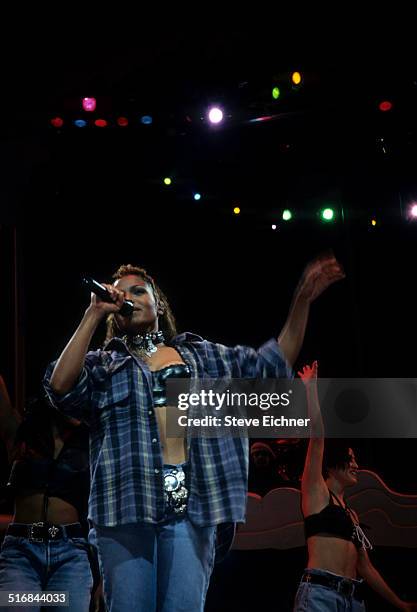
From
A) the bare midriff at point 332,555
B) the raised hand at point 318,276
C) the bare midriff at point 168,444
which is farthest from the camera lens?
the bare midriff at point 332,555

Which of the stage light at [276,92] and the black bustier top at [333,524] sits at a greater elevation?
the stage light at [276,92]

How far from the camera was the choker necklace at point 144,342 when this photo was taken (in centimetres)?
207

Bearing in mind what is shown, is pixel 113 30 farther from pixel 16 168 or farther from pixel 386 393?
pixel 386 393

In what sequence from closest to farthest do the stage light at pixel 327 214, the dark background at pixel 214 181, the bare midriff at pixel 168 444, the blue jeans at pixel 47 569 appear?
1. the bare midriff at pixel 168 444
2. the blue jeans at pixel 47 569
3. the dark background at pixel 214 181
4. the stage light at pixel 327 214

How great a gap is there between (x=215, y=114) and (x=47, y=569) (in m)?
2.34

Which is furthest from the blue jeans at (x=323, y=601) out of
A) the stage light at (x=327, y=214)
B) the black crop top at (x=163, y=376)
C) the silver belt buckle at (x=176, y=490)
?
the stage light at (x=327, y=214)

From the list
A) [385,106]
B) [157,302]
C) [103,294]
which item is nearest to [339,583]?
[157,302]

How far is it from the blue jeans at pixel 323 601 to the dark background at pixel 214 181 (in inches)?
22.6

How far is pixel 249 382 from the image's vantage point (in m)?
2.10

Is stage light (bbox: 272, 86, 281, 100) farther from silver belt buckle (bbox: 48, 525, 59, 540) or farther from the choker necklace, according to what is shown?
silver belt buckle (bbox: 48, 525, 59, 540)

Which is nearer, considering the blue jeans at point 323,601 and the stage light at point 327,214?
the blue jeans at point 323,601

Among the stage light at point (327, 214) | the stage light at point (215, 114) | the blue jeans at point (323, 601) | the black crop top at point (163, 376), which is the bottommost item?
the blue jeans at point (323, 601)

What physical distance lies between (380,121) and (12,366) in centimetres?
228

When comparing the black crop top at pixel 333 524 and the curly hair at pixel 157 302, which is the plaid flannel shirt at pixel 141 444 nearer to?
the curly hair at pixel 157 302
